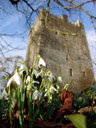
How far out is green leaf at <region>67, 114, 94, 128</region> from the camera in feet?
0.98

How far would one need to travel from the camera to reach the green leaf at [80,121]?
0.30 m

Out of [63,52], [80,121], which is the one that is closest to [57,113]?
[80,121]

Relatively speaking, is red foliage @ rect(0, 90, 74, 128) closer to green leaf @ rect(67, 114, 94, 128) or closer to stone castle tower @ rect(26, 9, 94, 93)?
green leaf @ rect(67, 114, 94, 128)

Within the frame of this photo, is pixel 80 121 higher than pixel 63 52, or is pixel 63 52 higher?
pixel 63 52

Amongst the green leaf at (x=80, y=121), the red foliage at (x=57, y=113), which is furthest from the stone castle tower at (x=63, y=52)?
the green leaf at (x=80, y=121)

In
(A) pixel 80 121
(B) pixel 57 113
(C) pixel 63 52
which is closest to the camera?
(A) pixel 80 121

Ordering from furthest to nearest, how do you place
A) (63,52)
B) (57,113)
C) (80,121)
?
(63,52) → (57,113) → (80,121)

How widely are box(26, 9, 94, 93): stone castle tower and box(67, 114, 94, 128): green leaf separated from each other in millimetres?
7779

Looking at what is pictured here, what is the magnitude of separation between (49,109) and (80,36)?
37.3 ft

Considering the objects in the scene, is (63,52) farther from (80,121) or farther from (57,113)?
(80,121)

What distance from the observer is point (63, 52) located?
9648 mm

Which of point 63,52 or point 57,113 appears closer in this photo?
point 57,113

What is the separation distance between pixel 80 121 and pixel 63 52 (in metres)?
9.47

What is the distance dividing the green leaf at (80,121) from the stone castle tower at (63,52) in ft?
25.5
